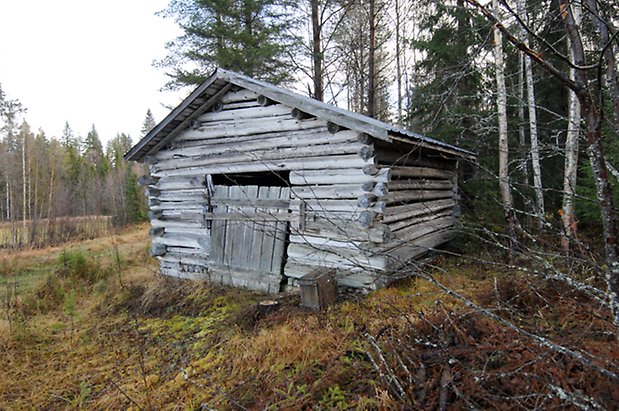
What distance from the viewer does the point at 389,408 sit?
2547 millimetres

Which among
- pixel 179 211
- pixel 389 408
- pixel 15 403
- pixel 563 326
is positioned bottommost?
pixel 15 403

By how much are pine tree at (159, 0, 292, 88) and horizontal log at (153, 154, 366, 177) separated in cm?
725

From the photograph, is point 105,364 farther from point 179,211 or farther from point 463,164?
point 463,164

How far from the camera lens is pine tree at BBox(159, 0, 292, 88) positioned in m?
13.4

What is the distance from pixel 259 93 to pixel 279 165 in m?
1.36

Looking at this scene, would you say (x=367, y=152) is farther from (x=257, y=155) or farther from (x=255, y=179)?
(x=255, y=179)

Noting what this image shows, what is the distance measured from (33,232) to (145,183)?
54.0 ft

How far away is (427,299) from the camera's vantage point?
5.19 metres

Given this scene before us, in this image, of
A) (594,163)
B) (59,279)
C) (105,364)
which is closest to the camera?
(594,163)

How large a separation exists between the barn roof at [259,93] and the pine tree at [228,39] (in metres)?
6.83

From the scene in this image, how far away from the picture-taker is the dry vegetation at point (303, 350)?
7.72 ft

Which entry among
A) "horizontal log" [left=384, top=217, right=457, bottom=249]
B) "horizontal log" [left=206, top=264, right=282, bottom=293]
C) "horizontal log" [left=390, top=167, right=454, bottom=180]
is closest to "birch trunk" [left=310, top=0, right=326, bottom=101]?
"horizontal log" [left=390, top=167, right=454, bottom=180]

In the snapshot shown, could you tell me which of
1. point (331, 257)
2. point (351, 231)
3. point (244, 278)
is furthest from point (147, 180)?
point (351, 231)

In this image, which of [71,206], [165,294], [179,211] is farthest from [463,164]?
[71,206]
